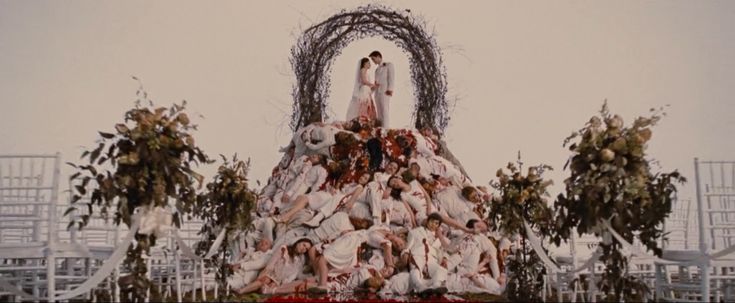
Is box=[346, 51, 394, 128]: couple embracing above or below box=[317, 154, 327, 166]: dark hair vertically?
above

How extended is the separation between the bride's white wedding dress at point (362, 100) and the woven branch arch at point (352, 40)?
0.49 meters

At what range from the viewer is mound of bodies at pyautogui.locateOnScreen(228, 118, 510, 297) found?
8.98 metres

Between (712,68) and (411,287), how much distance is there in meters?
6.64

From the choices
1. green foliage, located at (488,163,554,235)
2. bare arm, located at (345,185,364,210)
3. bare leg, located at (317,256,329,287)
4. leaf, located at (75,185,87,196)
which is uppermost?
bare arm, located at (345,185,364,210)

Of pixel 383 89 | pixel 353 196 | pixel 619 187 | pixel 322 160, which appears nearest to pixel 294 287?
pixel 353 196

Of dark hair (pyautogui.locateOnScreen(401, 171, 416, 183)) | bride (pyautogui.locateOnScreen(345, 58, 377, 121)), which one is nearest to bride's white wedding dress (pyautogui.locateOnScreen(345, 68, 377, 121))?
bride (pyautogui.locateOnScreen(345, 58, 377, 121))

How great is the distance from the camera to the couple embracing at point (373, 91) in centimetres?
1120

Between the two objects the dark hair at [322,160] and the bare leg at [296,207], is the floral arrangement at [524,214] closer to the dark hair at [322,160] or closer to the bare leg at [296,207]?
the bare leg at [296,207]

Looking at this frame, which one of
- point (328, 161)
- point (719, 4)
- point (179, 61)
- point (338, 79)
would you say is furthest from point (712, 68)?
point (179, 61)

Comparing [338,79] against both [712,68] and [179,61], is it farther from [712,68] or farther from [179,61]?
[712,68]

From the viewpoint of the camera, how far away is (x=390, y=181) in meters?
9.99

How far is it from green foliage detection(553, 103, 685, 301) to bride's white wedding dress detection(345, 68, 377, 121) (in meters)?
5.43

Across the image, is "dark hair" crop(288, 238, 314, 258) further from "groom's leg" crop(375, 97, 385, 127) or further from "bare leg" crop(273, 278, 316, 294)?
"groom's leg" crop(375, 97, 385, 127)

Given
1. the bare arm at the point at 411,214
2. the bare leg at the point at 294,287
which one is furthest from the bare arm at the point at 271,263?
the bare arm at the point at 411,214
